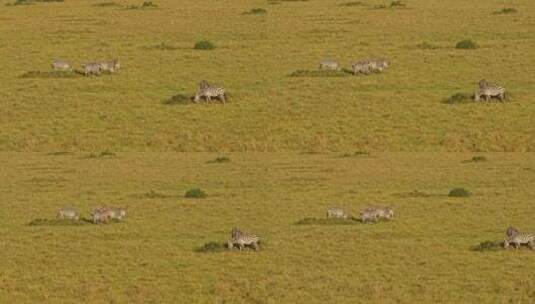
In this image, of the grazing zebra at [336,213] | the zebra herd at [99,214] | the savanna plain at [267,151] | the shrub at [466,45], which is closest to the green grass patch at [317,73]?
the savanna plain at [267,151]

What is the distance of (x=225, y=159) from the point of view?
4606cm

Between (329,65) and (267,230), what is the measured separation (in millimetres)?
20680

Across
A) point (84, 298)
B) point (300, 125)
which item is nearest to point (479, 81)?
point (300, 125)

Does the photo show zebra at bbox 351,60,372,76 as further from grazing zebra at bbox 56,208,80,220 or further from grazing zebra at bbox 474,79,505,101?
grazing zebra at bbox 56,208,80,220

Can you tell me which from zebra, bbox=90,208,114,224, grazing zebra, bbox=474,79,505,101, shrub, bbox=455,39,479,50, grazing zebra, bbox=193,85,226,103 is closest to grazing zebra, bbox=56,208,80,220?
zebra, bbox=90,208,114,224

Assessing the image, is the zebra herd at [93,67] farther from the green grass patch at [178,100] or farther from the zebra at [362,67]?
the zebra at [362,67]

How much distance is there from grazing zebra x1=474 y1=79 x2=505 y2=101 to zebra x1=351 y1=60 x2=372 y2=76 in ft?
16.7

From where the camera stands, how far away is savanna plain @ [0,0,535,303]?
31359 mm

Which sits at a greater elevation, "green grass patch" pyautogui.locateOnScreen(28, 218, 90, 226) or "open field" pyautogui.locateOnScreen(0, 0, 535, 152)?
"open field" pyautogui.locateOnScreen(0, 0, 535, 152)

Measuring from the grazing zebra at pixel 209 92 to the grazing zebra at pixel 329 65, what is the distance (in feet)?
16.6

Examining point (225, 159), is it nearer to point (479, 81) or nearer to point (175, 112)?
point (175, 112)

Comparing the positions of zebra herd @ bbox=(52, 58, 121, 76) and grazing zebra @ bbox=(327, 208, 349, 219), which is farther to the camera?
zebra herd @ bbox=(52, 58, 121, 76)

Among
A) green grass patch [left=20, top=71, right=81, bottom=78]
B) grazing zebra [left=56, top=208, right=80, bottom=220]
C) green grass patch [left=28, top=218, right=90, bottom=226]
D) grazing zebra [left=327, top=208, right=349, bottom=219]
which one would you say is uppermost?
green grass patch [left=20, top=71, right=81, bottom=78]

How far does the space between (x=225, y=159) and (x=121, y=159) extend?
10.4 ft
